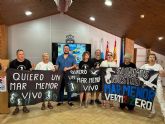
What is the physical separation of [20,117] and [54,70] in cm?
111

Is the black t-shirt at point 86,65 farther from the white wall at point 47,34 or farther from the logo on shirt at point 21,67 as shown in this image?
the white wall at point 47,34

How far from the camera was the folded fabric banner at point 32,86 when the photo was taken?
3703 millimetres

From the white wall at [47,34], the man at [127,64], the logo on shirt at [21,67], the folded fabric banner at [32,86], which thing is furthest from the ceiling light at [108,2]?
the white wall at [47,34]

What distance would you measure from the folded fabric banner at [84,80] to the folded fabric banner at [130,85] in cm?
16

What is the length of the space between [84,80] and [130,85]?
98 centimetres

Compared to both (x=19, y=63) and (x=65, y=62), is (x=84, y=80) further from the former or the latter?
(x=19, y=63)

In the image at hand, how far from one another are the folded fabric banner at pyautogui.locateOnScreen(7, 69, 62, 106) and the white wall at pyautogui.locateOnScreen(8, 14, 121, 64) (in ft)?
11.5

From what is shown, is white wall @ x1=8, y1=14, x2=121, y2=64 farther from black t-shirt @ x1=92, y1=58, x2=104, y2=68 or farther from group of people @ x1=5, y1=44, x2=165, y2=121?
black t-shirt @ x1=92, y1=58, x2=104, y2=68

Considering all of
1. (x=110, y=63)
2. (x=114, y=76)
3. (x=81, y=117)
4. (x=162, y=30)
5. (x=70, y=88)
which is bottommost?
(x=81, y=117)

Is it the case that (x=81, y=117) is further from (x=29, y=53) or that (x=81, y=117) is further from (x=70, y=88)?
(x=29, y=53)

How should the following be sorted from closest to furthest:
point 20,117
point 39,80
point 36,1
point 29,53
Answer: point 20,117, point 39,80, point 36,1, point 29,53

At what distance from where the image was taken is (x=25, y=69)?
391cm

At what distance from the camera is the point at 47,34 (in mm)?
7438

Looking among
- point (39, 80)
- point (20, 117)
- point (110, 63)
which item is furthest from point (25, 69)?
point (110, 63)
